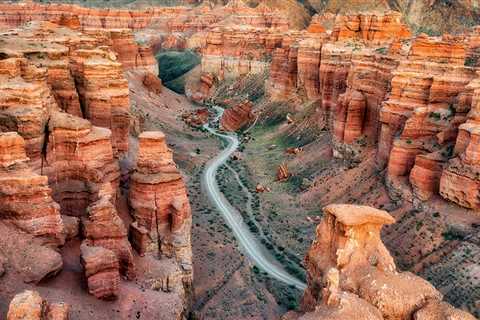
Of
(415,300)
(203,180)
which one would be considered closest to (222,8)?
(203,180)

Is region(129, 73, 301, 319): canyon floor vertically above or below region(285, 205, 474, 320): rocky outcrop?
below

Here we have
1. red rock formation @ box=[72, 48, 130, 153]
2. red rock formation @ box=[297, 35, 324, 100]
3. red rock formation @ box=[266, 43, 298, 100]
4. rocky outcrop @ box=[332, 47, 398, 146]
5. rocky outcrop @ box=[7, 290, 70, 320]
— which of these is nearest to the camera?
rocky outcrop @ box=[7, 290, 70, 320]

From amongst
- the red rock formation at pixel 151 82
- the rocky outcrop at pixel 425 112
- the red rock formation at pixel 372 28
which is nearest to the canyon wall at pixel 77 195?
the rocky outcrop at pixel 425 112

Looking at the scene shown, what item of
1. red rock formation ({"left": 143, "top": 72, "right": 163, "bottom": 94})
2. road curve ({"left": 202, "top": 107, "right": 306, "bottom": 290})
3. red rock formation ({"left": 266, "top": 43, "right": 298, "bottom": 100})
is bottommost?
road curve ({"left": 202, "top": 107, "right": 306, "bottom": 290})

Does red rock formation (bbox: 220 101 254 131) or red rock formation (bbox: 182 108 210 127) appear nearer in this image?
red rock formation (bbox: 182 108 210 127)

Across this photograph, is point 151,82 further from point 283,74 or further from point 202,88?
point 283,74

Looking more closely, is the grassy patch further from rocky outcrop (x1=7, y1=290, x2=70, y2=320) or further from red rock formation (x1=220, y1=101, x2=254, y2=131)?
rocky outcrop (x1=7, y1=290, x2=70, y2=320)

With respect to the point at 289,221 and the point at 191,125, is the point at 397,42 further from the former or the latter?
the point at 191,125

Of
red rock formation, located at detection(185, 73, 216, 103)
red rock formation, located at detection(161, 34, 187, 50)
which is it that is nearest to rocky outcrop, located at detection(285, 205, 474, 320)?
red rock formation, located at detection(185, 73, 216, 103)

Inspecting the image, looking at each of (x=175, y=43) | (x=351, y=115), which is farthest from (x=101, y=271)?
(x=175, y=43)
